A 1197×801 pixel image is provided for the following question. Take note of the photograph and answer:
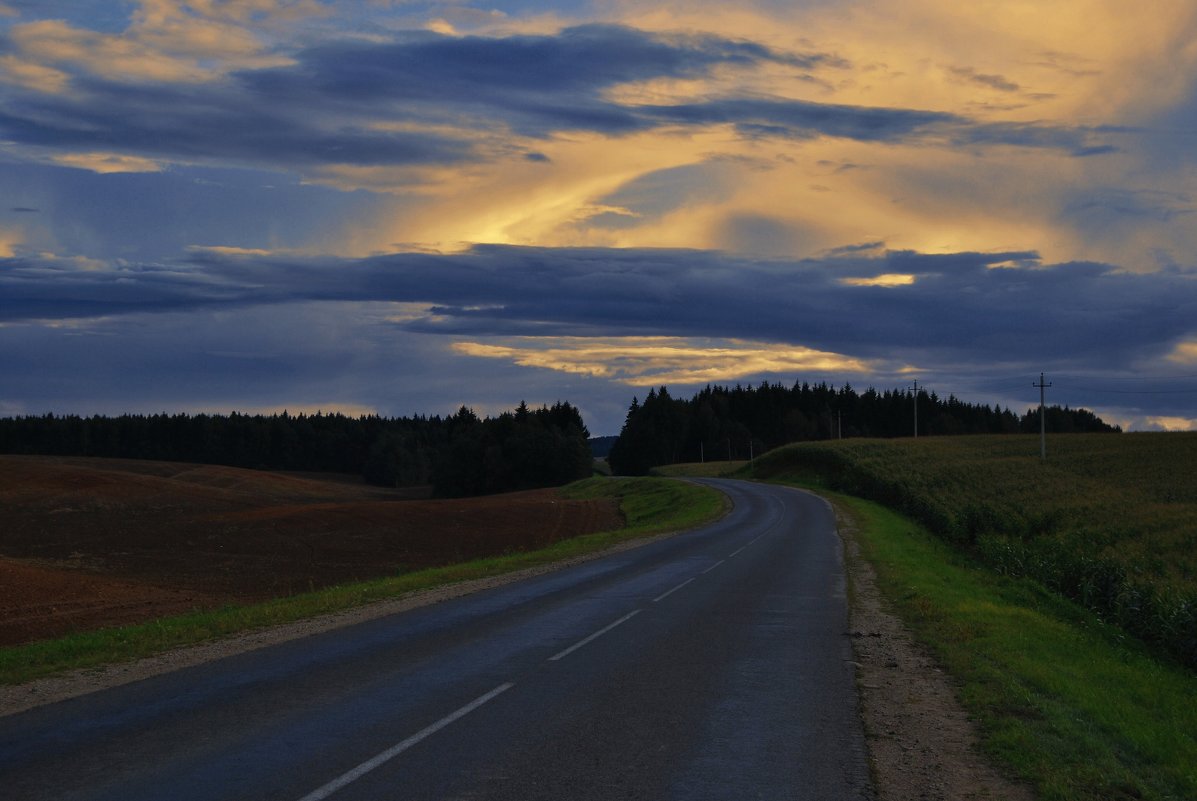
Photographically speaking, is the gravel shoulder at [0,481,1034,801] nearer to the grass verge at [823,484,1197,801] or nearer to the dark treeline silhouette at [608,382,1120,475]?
the grass verge at [823,484,1197,801]

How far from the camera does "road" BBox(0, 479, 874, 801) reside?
775 centimetres

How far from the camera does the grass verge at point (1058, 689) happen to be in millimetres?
8758

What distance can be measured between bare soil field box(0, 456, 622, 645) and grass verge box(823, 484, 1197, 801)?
1625cm

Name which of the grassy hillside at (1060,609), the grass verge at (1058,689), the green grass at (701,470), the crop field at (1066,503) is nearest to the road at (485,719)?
the grass verge at (1058,689)

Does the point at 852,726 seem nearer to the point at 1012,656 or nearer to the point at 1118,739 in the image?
the point at 1118,739

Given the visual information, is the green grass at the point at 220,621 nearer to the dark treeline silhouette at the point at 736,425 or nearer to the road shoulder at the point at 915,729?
the road shoulder at the point at 915,729

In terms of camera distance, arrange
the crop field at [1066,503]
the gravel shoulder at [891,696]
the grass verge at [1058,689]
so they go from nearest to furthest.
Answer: the gravel shoulder at [891,696] → the grass verge at [1058,689] → the crop field at [1066,503]

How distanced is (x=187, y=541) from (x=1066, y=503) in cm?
4256

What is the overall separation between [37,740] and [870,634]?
11.6m

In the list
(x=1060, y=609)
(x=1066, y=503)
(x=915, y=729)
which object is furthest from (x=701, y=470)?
(x=915, y=729)

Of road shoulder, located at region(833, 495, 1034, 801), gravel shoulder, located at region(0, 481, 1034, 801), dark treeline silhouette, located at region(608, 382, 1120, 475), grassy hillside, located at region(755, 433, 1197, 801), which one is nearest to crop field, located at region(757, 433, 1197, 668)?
grassy hillside, located at region(755, 433, 1197, 801)

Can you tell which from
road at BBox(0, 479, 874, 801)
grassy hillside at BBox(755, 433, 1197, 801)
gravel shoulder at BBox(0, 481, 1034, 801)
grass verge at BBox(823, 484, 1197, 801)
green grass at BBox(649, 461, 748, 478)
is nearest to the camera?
road at BBox(0, 479, 874, 801)

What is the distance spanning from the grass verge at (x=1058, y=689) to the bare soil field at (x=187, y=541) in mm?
16251

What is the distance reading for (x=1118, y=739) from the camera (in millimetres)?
10406
